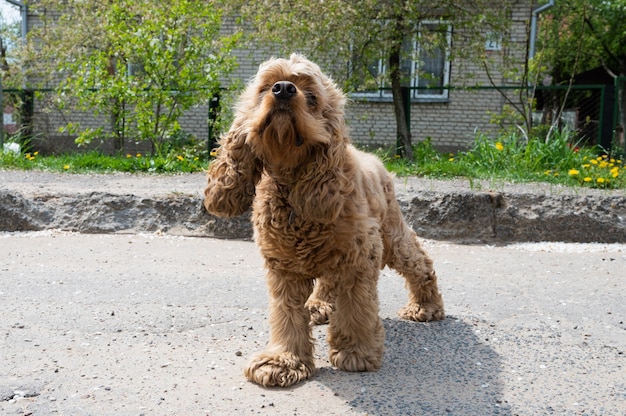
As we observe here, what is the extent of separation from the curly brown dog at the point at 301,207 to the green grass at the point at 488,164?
534 centimetres

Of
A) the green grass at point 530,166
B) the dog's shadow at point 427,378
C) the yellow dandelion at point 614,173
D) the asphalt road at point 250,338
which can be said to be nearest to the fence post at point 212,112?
the green grass at point 530,166

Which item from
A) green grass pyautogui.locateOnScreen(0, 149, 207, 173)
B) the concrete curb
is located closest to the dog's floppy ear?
the concrete curb

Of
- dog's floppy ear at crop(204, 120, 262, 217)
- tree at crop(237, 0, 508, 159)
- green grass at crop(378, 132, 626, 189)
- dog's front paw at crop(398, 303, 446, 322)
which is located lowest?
dog's front paw at crop(398, 303, 446, 322)

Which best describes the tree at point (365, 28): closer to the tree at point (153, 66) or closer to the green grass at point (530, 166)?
the tree at point (153, 66)

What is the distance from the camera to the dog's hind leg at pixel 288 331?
10.7 feet

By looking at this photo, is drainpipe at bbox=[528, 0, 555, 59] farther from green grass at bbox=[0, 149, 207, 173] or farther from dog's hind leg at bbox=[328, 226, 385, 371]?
dog's hind leg at bbox=[328, 226, 385, 371]

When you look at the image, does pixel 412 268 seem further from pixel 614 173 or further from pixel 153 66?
pixel 153 66

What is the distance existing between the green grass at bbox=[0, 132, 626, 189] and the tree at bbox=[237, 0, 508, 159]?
1.85 meters

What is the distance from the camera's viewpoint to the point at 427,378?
3371 millimetres

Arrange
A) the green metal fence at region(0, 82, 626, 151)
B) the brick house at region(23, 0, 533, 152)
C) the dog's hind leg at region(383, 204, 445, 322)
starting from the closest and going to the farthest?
the dog's hind leg at region(383, 204, 445, 322), the green metal fence at region(0, 82, 626, 151), the brick house at region(23, 0, 533, 152)

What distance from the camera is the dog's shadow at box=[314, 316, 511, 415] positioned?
9.92 ft

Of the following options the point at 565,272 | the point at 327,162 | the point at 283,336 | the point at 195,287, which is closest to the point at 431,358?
the point at 283,336

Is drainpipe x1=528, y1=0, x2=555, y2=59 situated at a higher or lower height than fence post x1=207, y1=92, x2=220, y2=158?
higher

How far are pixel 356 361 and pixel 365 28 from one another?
8.29m
